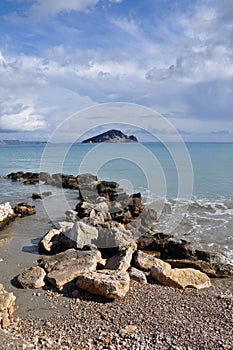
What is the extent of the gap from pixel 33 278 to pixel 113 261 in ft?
7.40

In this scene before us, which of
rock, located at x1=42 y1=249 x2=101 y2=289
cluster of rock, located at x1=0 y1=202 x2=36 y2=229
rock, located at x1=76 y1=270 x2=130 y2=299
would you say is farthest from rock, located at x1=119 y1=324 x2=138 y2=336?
cluster of rock, located at x1=0 y1=202 x2=36 y2=229

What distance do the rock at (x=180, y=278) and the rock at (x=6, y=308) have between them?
379cm

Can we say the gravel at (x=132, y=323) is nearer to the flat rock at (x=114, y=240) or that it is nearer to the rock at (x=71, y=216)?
the flat rock at (x=114, y=240)

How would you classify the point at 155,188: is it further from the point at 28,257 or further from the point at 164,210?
the point at 28,257

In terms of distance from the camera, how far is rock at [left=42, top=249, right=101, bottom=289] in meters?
8.31

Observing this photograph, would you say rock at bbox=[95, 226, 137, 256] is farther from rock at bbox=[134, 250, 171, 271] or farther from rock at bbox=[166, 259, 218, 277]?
rock at bbox=[166, 259, 218, 277]

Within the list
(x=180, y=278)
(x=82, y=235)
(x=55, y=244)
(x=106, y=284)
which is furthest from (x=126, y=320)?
(x=55, y=244)

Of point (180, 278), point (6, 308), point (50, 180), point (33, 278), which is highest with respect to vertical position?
point (6, 308)

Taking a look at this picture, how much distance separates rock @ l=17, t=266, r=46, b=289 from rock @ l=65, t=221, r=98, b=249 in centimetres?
235

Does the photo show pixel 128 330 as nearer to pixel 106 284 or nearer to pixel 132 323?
pixel 132 323

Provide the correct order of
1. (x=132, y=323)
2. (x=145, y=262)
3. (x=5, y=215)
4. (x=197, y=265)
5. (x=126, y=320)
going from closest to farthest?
1. (x=132, y=323)
2. (x=126, y=320)
3. (x=145, y=262)
4. (x=197, y=265)
5. (x=5, y=215)

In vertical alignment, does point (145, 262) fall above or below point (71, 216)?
above

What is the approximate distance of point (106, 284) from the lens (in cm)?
750

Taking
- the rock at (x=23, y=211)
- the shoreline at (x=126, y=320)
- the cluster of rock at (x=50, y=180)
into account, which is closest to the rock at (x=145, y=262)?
the shoreline at (x=126, y=320)
